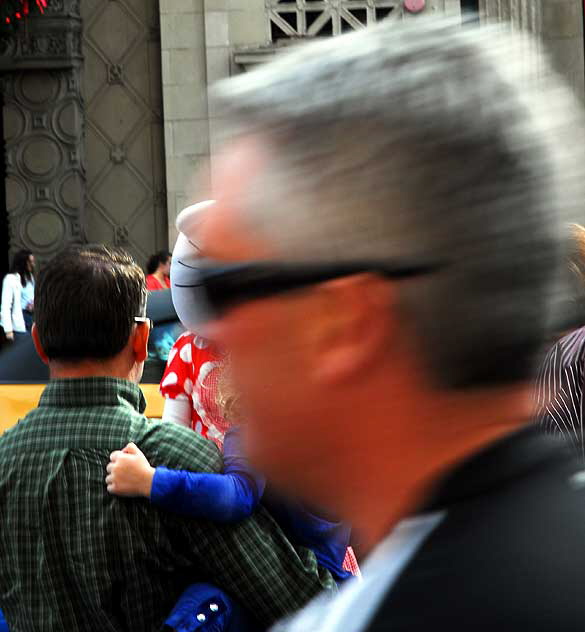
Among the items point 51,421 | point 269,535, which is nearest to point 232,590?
point 269,535

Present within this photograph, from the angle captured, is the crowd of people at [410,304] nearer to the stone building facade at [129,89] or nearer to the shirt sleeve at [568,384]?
the shirt sleeve at [568,384]

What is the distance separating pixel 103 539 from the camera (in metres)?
2.66

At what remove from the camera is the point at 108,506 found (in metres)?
2.69

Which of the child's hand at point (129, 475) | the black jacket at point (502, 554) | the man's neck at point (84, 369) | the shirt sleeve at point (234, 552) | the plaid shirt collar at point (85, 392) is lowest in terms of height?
the shirt sleeve at point (234, 552)

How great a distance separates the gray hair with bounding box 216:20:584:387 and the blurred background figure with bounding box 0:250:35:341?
46.4ft

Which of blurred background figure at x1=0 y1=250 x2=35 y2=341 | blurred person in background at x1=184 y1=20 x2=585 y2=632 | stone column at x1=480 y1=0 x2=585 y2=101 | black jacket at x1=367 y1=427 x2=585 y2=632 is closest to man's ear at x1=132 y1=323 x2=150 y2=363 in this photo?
blurred person in background at x1=184 y1=20 x2=585 y2=632

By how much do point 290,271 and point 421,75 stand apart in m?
0.20

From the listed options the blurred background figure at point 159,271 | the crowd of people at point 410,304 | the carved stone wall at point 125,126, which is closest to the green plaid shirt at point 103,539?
the crowd of people at point 410,304

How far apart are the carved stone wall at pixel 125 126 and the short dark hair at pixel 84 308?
49.8 feet

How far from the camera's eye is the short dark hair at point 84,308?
2.77 meters

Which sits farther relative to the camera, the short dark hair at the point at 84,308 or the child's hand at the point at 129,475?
the short dark hair at the point at 84,308

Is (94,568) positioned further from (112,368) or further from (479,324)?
(479,324)

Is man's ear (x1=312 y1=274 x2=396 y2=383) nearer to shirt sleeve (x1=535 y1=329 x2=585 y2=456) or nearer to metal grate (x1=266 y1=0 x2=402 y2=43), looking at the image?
shirt sleeve (x1=535 y1=329 x2=585 y2=456)

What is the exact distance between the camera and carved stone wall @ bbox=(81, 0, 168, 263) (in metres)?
18.0
